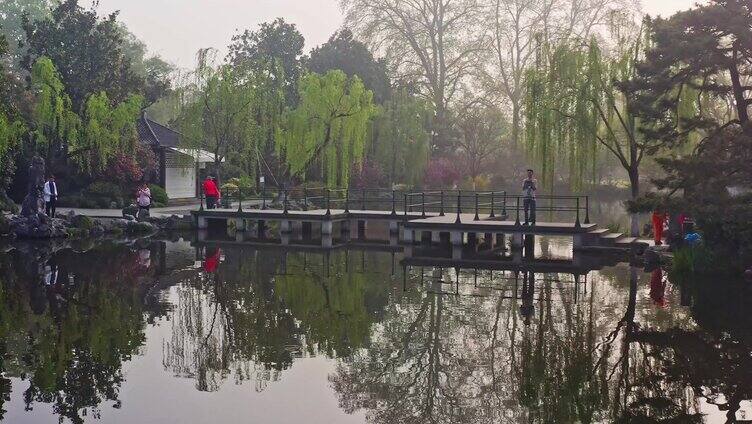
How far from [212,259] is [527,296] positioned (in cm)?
840

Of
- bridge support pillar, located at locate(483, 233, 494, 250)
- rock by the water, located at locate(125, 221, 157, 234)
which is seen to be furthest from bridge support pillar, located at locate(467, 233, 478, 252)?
rock by the water, located at locate(125, 221, 157, 234)

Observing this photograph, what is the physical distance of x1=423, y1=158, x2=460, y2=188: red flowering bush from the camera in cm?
4300

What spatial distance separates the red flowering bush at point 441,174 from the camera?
4300 centimetres

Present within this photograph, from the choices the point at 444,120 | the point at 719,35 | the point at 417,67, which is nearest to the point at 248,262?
the point at 719,35

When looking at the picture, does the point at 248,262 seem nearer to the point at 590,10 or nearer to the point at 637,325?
the point at 637,325

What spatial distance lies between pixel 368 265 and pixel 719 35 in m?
9.17

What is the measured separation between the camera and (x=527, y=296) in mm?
13648

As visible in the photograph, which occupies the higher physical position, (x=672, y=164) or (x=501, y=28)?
(x=501, y=28)

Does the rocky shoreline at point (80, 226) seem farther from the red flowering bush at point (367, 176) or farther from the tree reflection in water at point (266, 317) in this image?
the red flowering bush at point (367, 176)

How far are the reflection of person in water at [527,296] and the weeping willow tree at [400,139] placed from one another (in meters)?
21.8

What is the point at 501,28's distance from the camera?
154 feet

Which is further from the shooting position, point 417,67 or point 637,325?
point 417,67

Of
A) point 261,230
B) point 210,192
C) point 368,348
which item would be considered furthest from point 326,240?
point 368,348

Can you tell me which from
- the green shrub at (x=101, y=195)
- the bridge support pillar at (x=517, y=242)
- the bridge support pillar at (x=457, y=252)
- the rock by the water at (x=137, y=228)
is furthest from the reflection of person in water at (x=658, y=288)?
the green shrub at (x=101, y=195)
